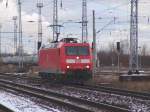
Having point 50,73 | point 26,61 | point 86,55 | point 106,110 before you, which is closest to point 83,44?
point 86,55

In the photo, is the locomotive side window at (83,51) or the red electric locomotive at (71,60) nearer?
the red electric locomotive at (71,60)

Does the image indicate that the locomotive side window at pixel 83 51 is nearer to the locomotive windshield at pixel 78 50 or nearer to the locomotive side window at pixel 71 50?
the locomotive windshield at pixel 78 50

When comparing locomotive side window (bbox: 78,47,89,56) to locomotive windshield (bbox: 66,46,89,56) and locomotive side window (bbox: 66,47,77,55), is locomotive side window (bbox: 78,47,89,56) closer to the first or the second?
locomotive windshield (bbox: 66,46,89,56)

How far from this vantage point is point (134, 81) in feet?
119

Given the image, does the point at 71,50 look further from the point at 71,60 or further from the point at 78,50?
the point at 71,60

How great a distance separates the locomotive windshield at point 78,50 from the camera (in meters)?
37.5

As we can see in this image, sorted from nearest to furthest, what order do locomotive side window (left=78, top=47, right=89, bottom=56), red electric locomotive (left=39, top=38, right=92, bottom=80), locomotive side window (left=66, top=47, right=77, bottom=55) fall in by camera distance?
red electric locomotive (left=39, top=38, right=92, bottom=80), locomotive side window (left=66, top=47, right=77, bottom=55), locomotive side window (left=78, top=47, right=89, bottom=56)

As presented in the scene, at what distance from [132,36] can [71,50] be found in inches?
308

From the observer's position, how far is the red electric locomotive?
121 ft

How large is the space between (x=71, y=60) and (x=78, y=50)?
1069mm

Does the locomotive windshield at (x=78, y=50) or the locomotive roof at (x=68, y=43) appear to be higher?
the locomotive roof at (x=68, y=43)

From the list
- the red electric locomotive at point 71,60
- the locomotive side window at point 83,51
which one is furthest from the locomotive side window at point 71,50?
the locomotive side window at point 83,51

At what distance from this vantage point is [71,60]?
37281 mm

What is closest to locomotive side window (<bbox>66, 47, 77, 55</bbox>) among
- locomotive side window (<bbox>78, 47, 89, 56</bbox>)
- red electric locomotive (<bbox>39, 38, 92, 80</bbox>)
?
red electric locomotive (<bbox>39, 38, 92, 80</bbox>)
